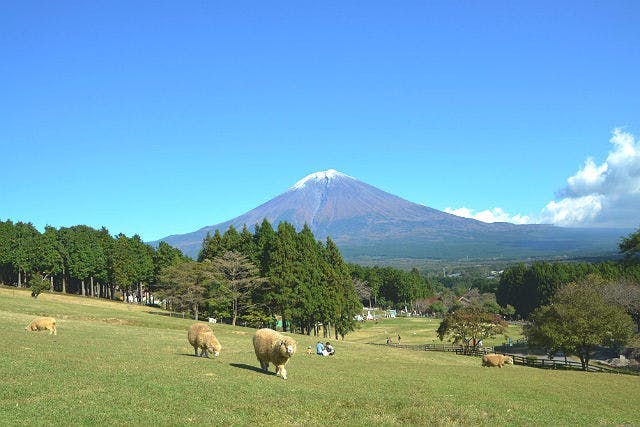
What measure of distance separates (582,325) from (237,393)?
39.5m

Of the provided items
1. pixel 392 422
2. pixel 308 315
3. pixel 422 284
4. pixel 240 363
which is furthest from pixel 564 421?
pixel 422 284

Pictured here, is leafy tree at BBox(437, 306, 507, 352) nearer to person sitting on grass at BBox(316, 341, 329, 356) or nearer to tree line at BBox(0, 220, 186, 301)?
person sitting on grass at BBox(316, 341, 329, 356)

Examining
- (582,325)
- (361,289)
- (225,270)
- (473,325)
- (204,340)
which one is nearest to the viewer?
(204,340)

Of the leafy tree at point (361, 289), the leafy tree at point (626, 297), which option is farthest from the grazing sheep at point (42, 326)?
the leafy tree at point (361, 289)

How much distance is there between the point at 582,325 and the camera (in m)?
44.6

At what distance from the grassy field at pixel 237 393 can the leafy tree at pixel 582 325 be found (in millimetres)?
16762

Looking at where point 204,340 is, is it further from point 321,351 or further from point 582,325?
point 582,325

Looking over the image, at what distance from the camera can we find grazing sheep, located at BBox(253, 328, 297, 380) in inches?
749

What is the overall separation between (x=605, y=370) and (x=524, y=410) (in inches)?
1405

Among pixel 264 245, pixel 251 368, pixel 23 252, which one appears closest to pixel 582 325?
pixel 251 368

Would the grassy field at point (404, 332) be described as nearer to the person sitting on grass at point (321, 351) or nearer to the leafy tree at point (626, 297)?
the leafy tree at point (626, 297)

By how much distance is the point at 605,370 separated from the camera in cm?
4628

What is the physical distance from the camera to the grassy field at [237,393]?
12203 mm

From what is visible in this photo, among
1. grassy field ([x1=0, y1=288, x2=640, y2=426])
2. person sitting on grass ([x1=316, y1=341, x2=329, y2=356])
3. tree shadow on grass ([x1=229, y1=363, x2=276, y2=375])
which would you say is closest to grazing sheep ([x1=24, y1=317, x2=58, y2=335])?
grassy field ([x1=0, y1=288, x2=640, y2=426])
